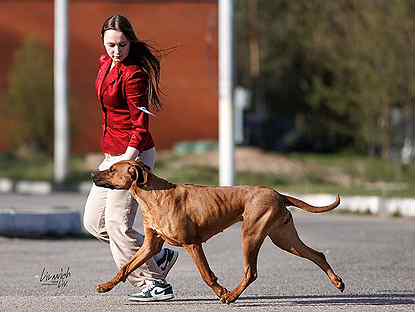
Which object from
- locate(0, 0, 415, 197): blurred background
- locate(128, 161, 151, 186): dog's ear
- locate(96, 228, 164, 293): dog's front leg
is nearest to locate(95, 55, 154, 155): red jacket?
locate(128, 161, 151, 186): dog's ear

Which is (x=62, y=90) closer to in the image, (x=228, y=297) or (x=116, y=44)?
(x=116, y=44)

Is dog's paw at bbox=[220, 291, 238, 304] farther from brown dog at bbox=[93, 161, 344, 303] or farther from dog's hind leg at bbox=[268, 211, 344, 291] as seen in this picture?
dog's hind leg at bbox=[268, 211, 344, 291]

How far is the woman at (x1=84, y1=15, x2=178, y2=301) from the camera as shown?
9906mm

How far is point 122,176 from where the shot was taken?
9664 millimetres

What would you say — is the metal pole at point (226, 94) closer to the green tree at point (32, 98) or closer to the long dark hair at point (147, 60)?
the green tree at point (32, 98)

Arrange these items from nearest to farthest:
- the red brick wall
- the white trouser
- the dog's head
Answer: the dog's head
the white trouser
the red brick wall

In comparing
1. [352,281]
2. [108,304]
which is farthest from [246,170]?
[108,304]

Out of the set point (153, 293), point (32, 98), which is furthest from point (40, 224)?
point (32, 98)

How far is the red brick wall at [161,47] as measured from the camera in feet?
143

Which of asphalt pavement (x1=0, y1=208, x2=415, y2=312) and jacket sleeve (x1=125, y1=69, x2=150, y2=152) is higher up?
jacket sleeve (x1=125, y1=69, x2=150, y2=152)

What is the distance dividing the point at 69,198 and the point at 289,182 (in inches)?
301

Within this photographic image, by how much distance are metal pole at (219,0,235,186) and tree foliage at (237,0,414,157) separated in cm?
872

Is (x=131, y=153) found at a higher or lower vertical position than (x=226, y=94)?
lower

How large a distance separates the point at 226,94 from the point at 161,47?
1848 cm
